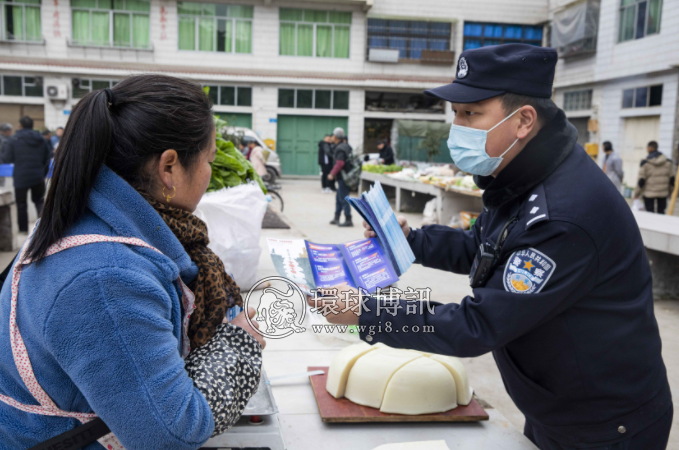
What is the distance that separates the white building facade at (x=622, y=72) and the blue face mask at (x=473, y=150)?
1535 cm

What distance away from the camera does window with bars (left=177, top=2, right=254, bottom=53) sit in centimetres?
2086

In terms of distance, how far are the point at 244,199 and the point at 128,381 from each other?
9.87 feet

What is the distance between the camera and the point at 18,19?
1984 centimetres

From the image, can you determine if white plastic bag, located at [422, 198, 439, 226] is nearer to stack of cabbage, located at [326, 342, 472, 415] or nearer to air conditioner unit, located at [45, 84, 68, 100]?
stack of cabbage, located at [326, 342, 472, 415]

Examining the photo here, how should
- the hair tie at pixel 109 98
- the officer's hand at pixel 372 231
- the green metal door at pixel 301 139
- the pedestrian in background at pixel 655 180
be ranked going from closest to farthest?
the hair tie at pixel 109 98 < the officer's hand at pixel 372 231 < the pedestrian in background at pixel 655 180 < the green metal door at pixel 301 139

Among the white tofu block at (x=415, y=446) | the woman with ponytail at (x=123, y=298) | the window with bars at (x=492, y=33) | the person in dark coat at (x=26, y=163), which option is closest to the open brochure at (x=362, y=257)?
the white tofu block at (x=415, y=446)

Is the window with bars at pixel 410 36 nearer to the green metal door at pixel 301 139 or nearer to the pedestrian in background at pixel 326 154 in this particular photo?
the green metal door at pixel 301 139

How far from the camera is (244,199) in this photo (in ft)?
12.7

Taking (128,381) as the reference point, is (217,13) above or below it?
above

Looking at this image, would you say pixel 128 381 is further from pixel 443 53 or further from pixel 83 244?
pixel 443 53

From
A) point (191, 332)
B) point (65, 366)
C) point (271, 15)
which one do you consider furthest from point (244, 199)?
point (271, 15)

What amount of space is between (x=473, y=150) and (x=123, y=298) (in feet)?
3.78

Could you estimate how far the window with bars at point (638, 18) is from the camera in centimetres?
1484

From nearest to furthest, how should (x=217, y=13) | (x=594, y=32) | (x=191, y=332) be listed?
(x=191, y=332) < (x=594, y=32) < (x=217, y=13)
